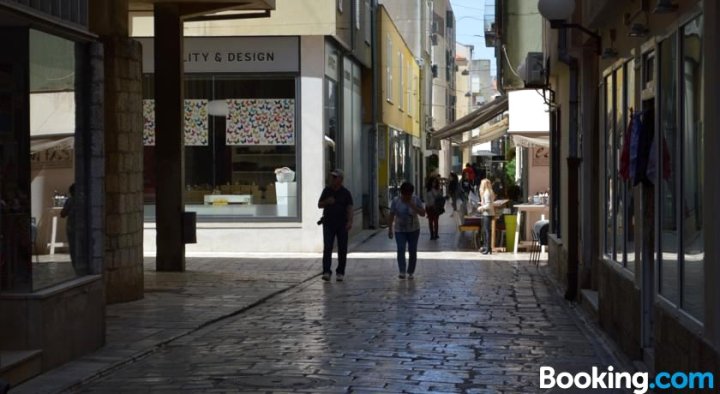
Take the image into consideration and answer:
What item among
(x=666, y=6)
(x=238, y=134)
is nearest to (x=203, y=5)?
(x=238, y=134)

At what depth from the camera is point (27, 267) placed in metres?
9.80

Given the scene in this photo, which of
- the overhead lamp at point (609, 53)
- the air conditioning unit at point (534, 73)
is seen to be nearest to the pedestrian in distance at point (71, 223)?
the overhead lamp at point (609, 53)

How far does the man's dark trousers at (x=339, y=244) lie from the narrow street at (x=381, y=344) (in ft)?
1.52

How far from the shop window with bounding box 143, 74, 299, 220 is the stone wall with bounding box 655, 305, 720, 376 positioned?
641 inches

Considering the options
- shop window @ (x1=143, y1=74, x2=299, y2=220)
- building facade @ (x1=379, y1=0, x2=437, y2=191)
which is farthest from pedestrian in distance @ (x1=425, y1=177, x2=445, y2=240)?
building facade @ (x1=379, y1=0, x2=437, y2=191)

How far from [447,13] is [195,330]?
2881 inches

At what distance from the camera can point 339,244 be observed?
740 inches

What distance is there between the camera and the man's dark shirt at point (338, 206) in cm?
1886

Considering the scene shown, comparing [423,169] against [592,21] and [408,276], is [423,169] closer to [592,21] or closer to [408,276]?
[408,276]

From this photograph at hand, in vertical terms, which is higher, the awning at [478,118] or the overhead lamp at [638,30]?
the awning at [478,118]

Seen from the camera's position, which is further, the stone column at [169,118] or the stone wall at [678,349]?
the stone column at [169,118]

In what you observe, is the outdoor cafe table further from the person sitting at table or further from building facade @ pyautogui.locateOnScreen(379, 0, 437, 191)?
building facade @ pyautogui.locateOnScreen(379, 0, 437, 191)

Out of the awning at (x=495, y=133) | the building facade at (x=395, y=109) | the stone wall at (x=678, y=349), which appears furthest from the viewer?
the building facade at (x=395, y=109)

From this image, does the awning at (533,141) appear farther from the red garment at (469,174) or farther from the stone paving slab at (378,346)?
the red garment at (469,174)
